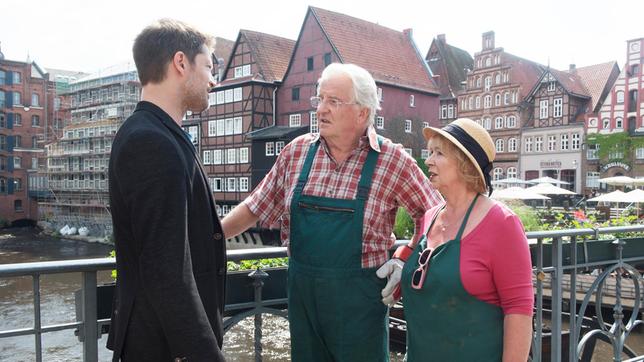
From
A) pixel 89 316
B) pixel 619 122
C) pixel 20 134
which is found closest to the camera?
pixel 89 316

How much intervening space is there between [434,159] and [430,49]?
48.3 m

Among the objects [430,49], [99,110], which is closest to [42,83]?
[99,110]

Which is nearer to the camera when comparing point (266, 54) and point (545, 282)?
point (545, 282)

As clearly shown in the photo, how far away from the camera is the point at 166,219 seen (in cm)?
143

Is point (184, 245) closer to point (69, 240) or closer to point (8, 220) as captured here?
point (69, 240)

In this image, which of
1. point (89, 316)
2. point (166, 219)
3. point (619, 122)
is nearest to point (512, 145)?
point (619, 122)

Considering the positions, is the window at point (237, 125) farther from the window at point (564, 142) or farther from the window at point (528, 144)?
the window at point (564, 142)

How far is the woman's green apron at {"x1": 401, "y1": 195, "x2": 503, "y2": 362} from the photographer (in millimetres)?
1799

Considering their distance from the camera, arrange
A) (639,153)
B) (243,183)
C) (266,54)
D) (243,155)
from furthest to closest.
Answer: (639,153) < (266,54) < (243,183) < (243,155)

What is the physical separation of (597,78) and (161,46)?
149ft

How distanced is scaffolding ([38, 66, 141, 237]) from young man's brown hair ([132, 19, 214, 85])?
148 feet

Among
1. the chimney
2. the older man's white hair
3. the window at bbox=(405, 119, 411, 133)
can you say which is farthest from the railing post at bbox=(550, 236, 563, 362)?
the chimney

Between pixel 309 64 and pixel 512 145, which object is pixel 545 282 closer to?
pixel 309 64

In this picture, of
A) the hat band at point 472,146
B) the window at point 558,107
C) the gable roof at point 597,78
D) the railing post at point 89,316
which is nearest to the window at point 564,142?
the window at point 558,107
